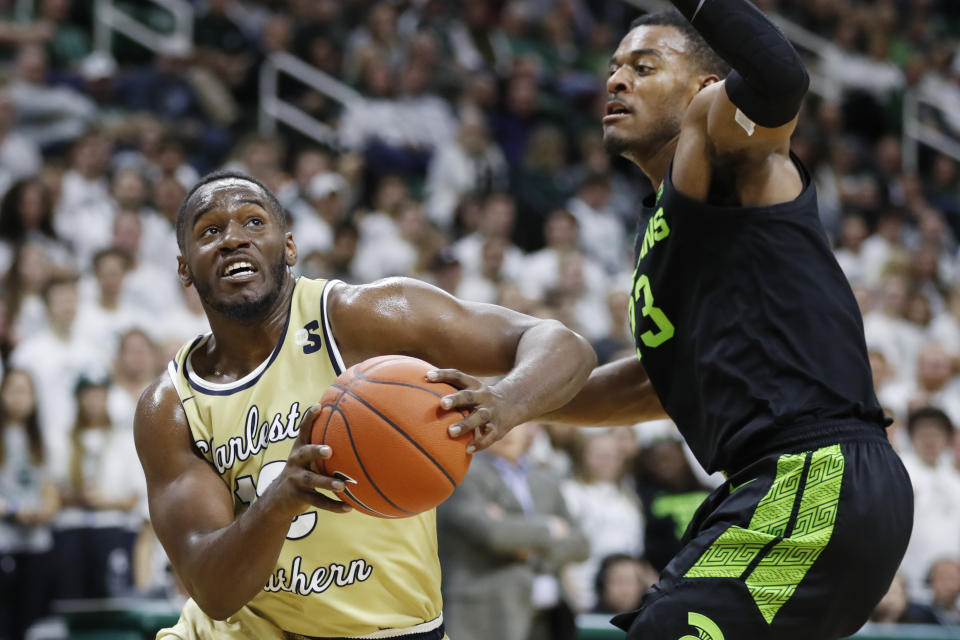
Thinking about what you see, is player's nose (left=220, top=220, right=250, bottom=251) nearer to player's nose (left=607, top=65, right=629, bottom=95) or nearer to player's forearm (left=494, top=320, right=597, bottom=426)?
player's forearm (left=494, top=320, right=597, bottom=426)

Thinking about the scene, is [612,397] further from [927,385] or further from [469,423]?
[927,385]

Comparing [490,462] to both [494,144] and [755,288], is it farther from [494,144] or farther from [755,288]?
[494,144]

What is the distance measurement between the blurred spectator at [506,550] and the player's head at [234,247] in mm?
2752

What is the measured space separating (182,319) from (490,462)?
8.63 ft

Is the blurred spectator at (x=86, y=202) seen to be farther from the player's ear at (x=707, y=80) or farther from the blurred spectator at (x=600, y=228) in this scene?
the player's ear at (x=707, y=80)

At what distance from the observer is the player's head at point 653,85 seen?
3611 millimetres

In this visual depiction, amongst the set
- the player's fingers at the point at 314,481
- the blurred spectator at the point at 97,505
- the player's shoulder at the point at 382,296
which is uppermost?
the player's shoulder at the point at 382,296

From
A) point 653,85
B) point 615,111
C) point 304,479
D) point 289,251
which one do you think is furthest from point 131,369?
point 304,479

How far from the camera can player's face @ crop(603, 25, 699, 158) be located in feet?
11.8

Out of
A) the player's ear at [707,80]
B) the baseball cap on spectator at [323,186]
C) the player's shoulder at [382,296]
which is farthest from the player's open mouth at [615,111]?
the baseball cap on spectator at [323,186]

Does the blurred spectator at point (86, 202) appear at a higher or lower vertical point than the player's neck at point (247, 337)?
lower

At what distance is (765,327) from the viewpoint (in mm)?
3125

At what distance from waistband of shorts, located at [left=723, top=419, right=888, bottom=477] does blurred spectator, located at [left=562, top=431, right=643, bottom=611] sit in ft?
13.9

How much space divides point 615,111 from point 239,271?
121 centimetres
